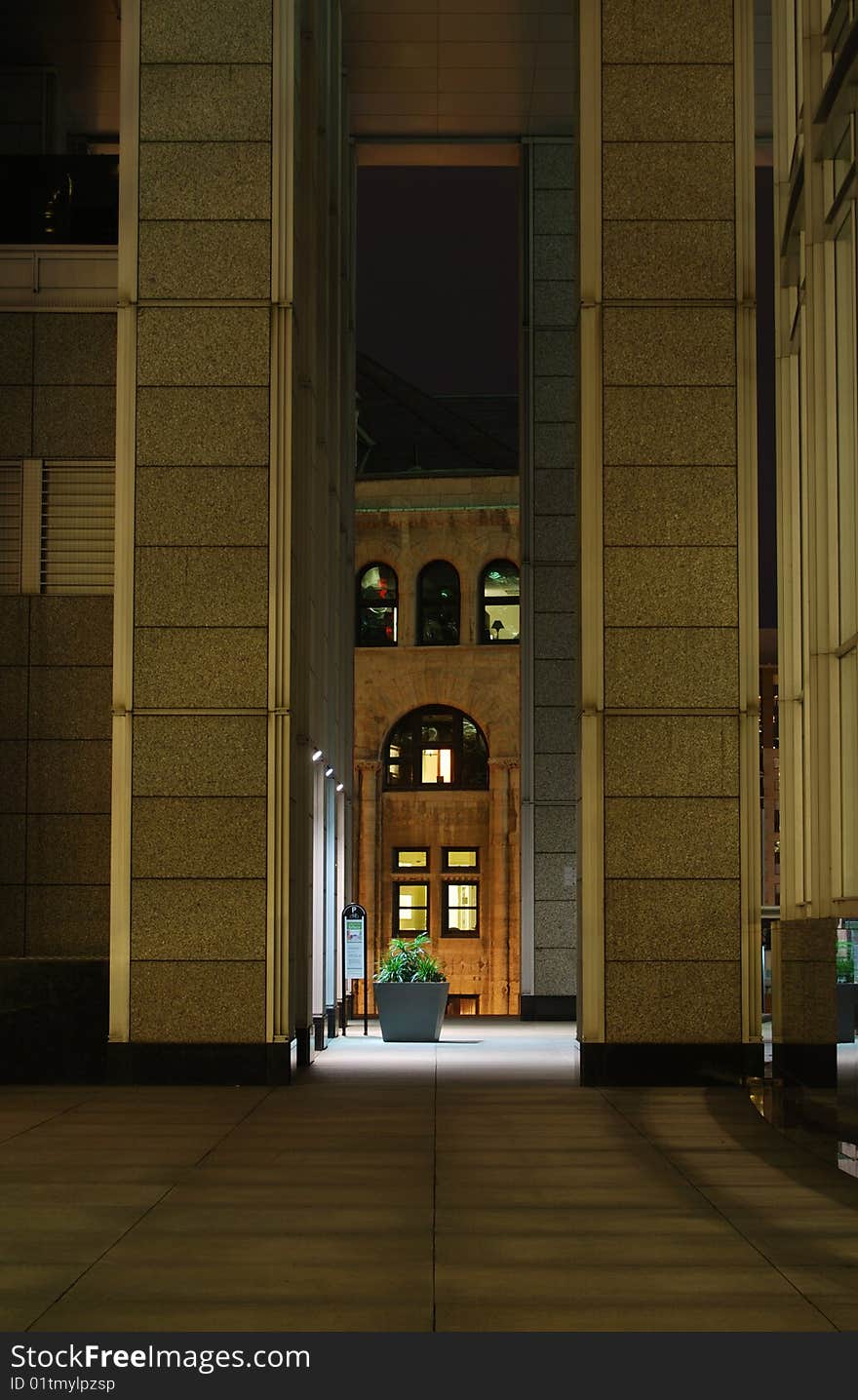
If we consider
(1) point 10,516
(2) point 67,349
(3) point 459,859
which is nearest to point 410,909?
(3) point 459,859

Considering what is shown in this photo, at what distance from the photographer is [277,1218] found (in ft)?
30.6

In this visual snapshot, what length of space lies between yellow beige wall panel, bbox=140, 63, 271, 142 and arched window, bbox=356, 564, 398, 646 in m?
30.0

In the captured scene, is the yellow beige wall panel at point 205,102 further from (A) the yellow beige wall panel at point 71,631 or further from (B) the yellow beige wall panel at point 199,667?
(A) the yellow beige wall panel at point 71,631

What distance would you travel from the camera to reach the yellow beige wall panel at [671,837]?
57.6ft

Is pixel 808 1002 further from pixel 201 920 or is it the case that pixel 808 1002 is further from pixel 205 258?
pixel 205 258

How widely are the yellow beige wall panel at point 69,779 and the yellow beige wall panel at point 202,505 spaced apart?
433 cm

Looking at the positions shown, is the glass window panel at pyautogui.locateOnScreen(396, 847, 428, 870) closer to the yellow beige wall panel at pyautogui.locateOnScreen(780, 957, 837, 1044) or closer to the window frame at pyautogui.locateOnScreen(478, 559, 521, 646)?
the window frame at pyautogui.locateOnScreen(478, 559, 521, 646)

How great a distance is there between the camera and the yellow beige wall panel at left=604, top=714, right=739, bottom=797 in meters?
17.7

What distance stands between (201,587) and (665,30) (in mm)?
7366

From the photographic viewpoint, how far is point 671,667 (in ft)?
58.3

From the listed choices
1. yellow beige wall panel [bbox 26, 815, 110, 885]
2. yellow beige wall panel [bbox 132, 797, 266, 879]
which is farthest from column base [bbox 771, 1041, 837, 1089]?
yellow beige wall panel [bbox 26, 815, 110, 885]

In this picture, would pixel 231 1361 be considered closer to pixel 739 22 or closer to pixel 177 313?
pixel 177 313

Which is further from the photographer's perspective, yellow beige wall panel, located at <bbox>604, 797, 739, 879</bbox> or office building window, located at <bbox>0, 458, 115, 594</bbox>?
office building window, located at <bbox>0, 458, 115, 594</bbox>

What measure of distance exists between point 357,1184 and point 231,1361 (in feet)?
15.0
